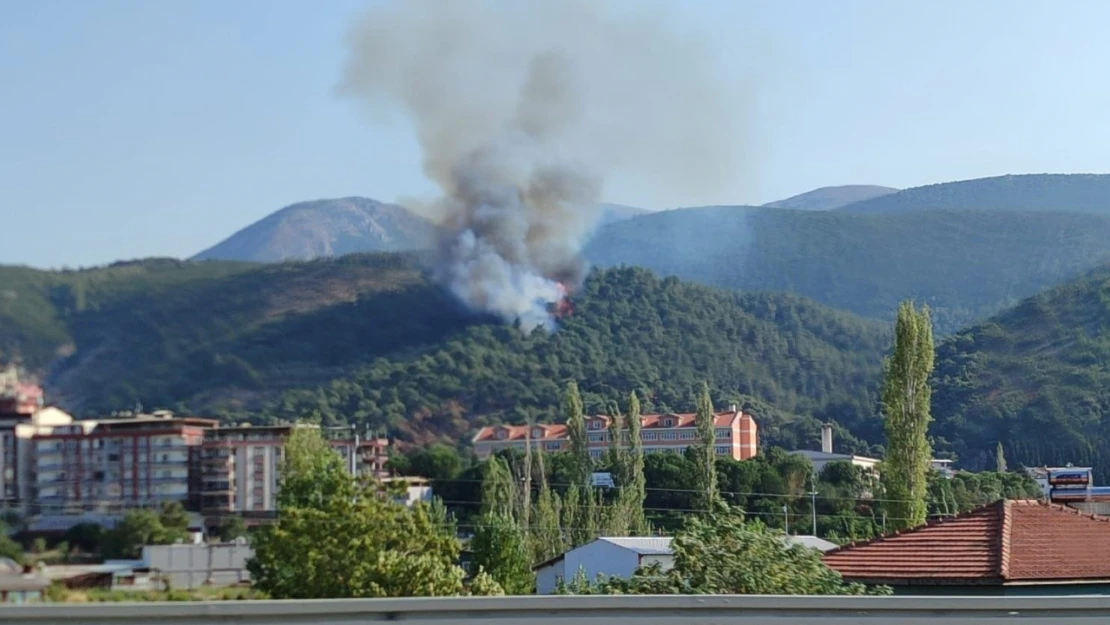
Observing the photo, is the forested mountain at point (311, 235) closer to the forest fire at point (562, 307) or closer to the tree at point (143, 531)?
the forest fire at point (562, 307)

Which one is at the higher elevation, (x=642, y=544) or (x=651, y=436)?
(x=651, y=436)

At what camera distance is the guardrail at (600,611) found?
9.36ft

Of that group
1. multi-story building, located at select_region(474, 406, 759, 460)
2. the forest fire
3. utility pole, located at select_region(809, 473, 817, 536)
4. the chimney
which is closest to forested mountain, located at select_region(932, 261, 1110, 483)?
the chimney

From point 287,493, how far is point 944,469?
16917mm

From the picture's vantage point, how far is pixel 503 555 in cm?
1571

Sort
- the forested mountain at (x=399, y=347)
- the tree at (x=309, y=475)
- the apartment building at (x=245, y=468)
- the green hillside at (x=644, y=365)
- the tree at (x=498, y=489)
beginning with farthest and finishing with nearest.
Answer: the green hillside at (x=644, y=365)
the tree at (x=498, y=489)
the tree at (x=309, y=475)
the forested mountain at (x=399, y=347)
the apartment building at (x=245, y=468)

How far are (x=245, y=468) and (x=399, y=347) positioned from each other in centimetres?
1114

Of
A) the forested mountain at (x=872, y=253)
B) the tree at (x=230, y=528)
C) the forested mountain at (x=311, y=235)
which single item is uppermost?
the forested mountain at (x=872, y=253)

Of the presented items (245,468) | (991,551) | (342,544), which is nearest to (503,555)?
(342,544)

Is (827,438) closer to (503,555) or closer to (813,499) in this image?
(813,499)

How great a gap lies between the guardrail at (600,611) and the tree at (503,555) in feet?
35.8

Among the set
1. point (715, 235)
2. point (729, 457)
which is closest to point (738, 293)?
point (715, 235)

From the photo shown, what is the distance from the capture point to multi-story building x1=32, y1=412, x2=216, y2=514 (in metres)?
9.59

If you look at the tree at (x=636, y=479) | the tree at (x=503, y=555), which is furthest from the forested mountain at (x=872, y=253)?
the tree at (x=503, y=555)
